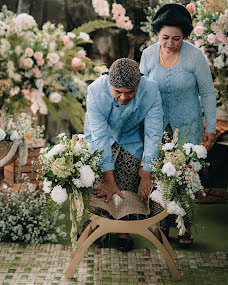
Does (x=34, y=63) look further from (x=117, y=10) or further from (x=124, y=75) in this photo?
(x=117, y=10)

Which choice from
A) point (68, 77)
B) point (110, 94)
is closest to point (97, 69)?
point (68, 77)

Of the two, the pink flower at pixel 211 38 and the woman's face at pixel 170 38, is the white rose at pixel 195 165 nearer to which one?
the woman's face at pixel 170 38

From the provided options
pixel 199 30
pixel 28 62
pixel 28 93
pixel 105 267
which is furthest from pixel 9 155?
pixel 199 30

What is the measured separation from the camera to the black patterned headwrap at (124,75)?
2.83 meters

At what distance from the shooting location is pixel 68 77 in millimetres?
4023

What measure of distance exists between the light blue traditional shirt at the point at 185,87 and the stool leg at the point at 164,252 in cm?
82

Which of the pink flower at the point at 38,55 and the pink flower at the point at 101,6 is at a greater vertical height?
the pink flower at the point at 101,6

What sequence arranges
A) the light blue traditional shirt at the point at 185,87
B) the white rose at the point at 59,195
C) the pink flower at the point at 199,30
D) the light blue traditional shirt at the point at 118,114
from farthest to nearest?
A: 1. the pink flower at the point at 199,30
2. the light blue traditional shirt at the point at 185,87
3. the light blue traditional shirt at the point at 118,114
4. the white rose at the point at 59,195

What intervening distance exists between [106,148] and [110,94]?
377 mm

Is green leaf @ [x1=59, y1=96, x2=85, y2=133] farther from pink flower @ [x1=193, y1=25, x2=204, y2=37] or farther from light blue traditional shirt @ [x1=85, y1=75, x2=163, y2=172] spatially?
pink flower @ [x1=193, y1=25, x2=204, y2=37]

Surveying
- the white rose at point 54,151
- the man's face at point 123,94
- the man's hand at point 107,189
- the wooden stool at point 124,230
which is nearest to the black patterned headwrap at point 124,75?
the man's face at point 123,94

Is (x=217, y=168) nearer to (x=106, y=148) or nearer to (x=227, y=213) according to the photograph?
(x=227, y=213)

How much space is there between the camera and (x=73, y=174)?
9.18ft

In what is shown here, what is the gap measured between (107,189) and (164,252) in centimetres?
58
